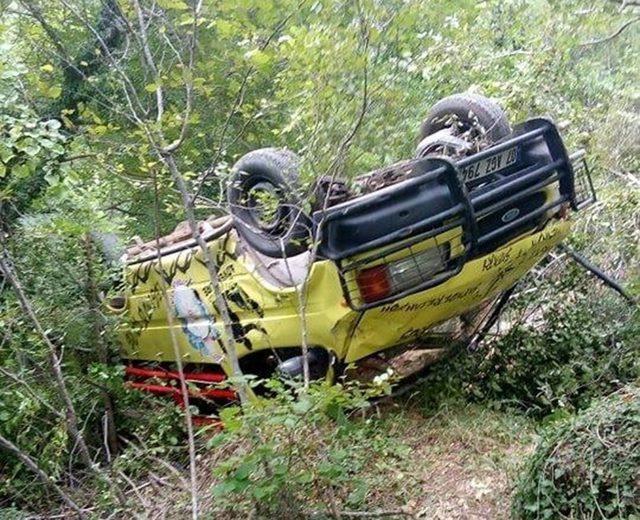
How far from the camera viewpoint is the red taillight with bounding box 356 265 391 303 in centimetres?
393

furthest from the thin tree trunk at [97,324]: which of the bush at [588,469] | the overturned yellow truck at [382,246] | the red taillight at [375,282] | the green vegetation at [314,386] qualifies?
Answer: the bush at [588,469]

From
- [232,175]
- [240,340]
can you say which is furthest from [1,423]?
[232,175]

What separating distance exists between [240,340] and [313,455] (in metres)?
1.66

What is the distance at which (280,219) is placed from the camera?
4.41 meters

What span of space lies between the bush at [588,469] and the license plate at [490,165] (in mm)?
1563

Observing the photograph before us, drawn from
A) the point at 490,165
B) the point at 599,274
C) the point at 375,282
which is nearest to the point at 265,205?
the point at 375,282

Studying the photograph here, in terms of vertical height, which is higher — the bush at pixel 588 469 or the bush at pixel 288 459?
the bush at pixel 288 459

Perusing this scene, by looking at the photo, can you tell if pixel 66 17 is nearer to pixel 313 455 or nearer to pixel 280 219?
pixel 280 219

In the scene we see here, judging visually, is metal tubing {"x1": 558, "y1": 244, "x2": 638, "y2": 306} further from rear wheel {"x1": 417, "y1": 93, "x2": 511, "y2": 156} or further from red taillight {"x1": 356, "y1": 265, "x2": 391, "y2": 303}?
red taillight {"x1": 356, "y1": 265, "x2": 391, "y2": 303}

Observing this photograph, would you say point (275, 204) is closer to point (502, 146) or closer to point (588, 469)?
point (502, 146)

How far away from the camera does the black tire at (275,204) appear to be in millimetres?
4156

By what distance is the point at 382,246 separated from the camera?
3777mm

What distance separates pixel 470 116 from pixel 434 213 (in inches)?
50.0

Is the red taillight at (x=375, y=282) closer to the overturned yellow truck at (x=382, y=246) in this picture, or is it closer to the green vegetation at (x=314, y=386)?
the overturned yellow truck at (x=382, y=246)
